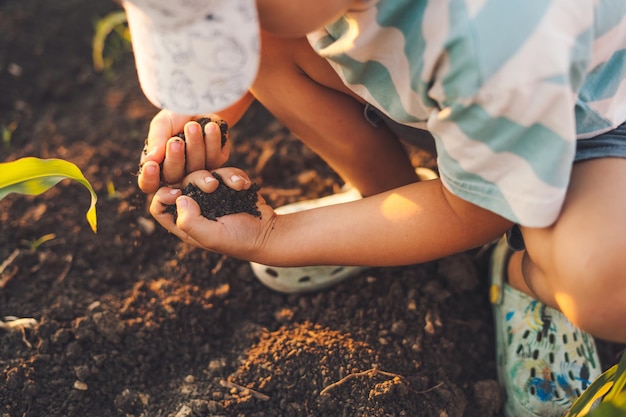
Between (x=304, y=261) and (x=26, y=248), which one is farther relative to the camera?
(x=26, y=248)

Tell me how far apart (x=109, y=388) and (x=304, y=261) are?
39 centimetres

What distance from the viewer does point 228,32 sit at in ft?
2.49

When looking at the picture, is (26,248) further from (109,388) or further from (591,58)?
(591,58)

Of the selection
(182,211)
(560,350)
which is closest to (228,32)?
(182,211)

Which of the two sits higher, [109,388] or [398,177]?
[398,177]

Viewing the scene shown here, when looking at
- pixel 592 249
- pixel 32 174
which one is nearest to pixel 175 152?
pixel 32 174

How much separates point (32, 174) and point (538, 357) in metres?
0.87

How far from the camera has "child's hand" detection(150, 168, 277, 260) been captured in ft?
3.49

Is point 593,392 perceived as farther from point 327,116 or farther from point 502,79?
point 327,116

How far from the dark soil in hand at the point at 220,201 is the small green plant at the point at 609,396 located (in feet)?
1.80

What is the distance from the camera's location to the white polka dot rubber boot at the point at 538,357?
1.14 meters

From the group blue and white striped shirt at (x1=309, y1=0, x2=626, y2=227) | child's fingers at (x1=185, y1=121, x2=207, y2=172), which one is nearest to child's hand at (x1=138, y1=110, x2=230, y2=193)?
child's fingers at (x1=185, y1=121, x2=207, y2=172)

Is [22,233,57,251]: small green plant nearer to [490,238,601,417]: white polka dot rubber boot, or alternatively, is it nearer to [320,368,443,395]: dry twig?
[320,368,443,395]: dry twig

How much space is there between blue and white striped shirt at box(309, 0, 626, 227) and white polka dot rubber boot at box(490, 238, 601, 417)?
0.36 metres
